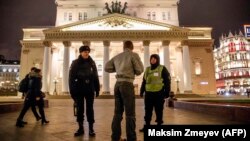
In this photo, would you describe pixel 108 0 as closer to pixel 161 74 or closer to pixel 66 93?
pixel 66 93

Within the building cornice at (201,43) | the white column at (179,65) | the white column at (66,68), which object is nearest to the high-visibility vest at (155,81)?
the white column at (66,68)

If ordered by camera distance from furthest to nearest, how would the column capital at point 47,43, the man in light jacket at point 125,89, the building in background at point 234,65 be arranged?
the building in background at point 234,65 → the column capital at point 47,43 → the man in light jacket at point 125,89

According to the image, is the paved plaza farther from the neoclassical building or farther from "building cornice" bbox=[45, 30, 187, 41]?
"building cornice" bbox=[45, 30, 187, 41]

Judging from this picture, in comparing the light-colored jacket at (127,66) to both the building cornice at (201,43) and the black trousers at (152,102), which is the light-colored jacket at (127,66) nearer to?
the black trousers at (152,102)

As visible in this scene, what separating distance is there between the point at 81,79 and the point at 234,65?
102 metres

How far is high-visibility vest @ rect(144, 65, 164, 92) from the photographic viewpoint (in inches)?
266

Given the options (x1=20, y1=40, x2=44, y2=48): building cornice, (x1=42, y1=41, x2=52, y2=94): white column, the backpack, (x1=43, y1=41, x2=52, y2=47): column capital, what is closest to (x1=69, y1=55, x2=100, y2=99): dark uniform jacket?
the backpack

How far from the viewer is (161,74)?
6.81 m

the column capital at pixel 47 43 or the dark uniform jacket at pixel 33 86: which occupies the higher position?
the column capital at pixel 47 43

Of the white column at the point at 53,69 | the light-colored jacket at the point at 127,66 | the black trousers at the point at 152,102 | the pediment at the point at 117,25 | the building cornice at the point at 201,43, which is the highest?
the pediment at the point at 117,25

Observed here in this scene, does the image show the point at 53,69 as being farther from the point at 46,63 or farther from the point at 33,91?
the point at 33,91

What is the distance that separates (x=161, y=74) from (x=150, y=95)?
0.73 metres

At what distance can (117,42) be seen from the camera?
39.5m

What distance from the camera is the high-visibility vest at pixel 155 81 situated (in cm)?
675
